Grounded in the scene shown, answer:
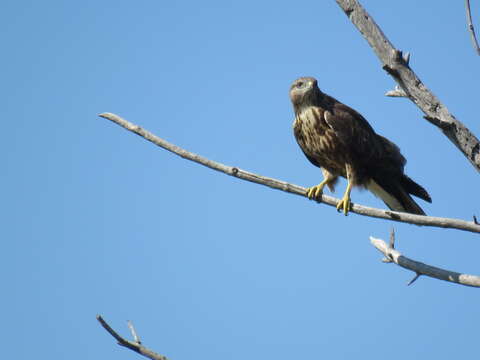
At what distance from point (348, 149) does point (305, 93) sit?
0.90 metres

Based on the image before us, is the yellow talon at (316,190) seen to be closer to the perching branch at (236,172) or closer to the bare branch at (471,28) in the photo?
the perching branch at (236,172)

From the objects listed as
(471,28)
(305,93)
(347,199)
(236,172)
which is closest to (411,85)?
(471,28)

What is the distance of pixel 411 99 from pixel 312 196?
2.40 meters

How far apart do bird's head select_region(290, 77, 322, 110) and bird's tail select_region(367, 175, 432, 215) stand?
120cm

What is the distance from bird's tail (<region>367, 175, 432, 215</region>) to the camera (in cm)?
696

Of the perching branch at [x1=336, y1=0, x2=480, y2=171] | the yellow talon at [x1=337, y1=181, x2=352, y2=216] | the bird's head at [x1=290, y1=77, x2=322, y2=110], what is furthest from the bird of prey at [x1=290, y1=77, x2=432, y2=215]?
the perching branch at [x1=336, y1=0, x2=480, y2=171]

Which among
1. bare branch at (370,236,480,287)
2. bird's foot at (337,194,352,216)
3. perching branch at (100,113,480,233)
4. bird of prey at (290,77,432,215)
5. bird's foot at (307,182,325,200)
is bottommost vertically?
bare branch at (370,236,480,287)

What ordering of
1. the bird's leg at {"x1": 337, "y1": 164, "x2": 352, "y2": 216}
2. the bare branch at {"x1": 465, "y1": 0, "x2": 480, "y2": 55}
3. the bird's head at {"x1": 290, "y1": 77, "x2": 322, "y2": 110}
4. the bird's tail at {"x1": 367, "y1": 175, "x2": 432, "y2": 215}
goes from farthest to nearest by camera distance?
the bird's head at {"x1": 290, "y1": 77, "x2": 322, "y2": 110} → the bird's tail at {"x1": 367, "y1": 175, "x2": 432, "y2": 215} → the bird's leg at {"x1": 337, "y1": 164, "x2": 352, "y2": 216} → the bare branch at {"x1": 465, "y1": 0, "x2": 480, "y2": 55}

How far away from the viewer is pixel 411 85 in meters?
4.24

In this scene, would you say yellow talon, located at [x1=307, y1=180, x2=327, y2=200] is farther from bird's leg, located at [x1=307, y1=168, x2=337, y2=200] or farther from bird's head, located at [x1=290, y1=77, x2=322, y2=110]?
bird's head, located at [x1=290, y1=77, x2=322, y2=110]

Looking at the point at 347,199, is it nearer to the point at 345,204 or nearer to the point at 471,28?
the point at 345,204

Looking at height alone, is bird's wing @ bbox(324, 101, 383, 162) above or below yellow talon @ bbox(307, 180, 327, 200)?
above

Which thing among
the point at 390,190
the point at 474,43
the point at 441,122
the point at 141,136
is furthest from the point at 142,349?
the point at 390,190

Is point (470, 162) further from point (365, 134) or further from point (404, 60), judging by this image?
point (365, 134)
